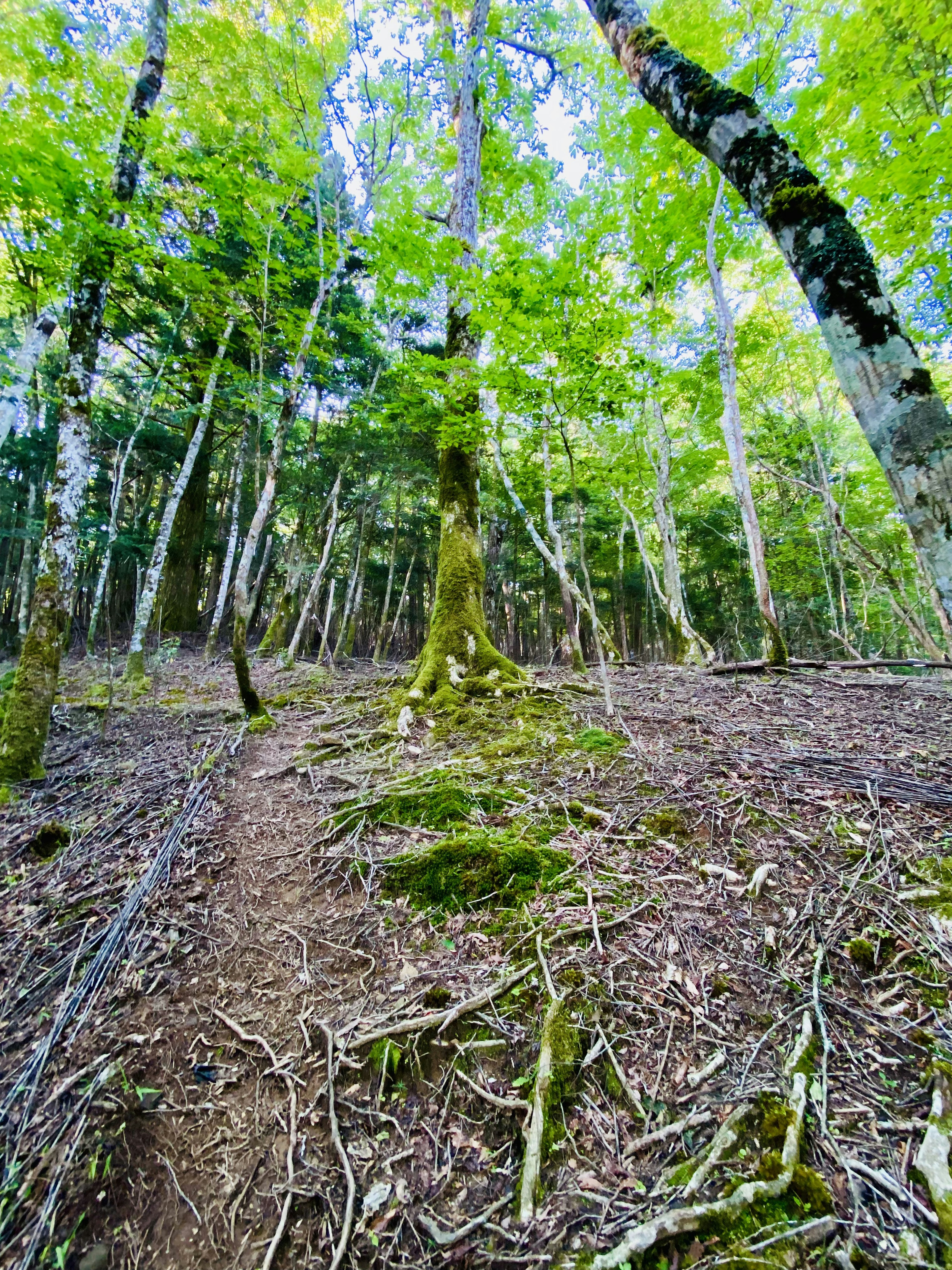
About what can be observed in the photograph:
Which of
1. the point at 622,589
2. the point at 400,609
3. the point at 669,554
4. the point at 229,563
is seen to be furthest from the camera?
the point at 622,589

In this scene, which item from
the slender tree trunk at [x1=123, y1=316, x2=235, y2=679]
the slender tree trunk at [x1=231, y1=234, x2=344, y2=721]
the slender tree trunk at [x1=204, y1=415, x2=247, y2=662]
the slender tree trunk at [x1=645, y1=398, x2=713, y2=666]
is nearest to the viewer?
the slender tree trunk at [x1=231, y1=234, x2=344, y2=721]

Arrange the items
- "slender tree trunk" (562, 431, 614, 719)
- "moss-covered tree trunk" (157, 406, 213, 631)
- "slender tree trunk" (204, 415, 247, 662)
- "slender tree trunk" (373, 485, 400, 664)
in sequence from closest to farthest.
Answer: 1. "slender tree trunk" (562, 431, 614, 719)
2. "slender tree trunk" (204, 415, 247, 662)
3. "moss-covered tree trunk" (157, 406, 213, 631)
4. "slender tree trunk" (373, 485, 400, 664)

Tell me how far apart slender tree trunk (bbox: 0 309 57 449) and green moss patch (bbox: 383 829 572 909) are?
918 centimetres

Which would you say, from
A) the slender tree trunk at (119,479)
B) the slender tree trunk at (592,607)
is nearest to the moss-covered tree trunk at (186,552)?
the slender tree trunk at (119,479)

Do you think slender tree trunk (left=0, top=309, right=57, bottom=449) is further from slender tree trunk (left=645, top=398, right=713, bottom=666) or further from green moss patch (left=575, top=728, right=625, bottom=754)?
slender tree trunk (left=645, top=398, right=713, bottom=666)

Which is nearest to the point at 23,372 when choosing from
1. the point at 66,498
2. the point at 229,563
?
the point at 66,498

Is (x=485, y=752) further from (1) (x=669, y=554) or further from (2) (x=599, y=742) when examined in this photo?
(1) (x=669, y=554)

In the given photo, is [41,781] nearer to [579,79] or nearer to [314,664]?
[314,664]

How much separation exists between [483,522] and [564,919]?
56.7 ft

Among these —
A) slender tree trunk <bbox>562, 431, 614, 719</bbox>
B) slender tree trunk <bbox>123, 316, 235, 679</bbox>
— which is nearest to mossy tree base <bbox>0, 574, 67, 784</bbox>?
slender tree trunk <bbox>123, 316, 235, 679</bbox>

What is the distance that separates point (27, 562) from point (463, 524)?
1511cm

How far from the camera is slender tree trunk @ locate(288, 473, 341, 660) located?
42.4 feet

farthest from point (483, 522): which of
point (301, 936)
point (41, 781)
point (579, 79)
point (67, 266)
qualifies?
point (301, 936)

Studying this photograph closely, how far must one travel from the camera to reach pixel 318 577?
1312 cm
